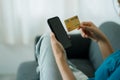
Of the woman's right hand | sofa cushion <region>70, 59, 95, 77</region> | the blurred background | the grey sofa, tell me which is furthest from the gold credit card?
the blurred background

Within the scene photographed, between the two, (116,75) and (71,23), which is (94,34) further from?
(116,75)

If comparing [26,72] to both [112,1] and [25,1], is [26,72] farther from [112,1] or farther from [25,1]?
[112,1]

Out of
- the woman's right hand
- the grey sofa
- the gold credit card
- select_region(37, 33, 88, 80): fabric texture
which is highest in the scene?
the gold credit card

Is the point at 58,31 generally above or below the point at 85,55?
above

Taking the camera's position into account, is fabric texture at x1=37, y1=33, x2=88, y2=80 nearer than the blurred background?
Yes

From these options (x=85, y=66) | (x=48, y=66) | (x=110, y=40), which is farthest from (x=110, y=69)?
(x=85, y=66)

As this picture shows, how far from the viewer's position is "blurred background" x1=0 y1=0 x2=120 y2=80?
2424mm

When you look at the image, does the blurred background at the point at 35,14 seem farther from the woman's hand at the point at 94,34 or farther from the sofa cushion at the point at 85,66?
the woman's hand at the point at 94,34

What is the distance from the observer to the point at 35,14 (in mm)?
2461

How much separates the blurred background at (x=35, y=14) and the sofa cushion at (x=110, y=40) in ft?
0.95

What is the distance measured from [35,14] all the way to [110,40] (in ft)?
2.78

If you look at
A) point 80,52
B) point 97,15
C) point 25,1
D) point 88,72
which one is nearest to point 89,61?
point 80,52

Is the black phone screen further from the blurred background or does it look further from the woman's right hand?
the blurred background

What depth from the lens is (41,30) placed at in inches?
99.1
